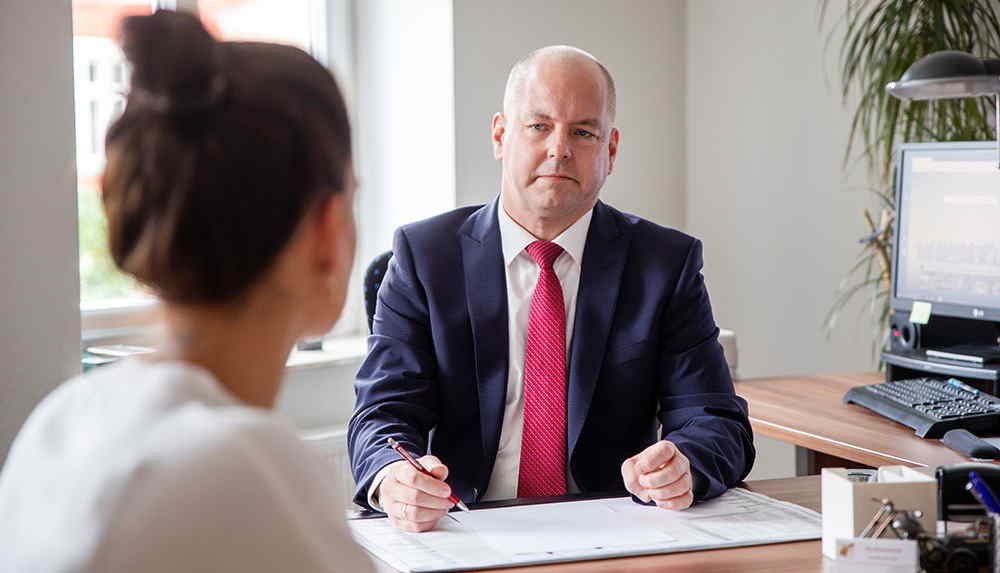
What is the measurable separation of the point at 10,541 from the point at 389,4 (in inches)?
123

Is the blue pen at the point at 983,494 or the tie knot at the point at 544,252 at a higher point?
the tie knot at the point at 544,252

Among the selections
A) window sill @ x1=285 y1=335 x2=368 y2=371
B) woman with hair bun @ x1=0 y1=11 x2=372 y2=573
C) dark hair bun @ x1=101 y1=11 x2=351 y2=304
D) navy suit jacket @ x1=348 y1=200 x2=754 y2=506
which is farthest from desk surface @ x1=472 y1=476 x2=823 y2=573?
window sill @ x1=285 y1=335 x2=368 y2=371

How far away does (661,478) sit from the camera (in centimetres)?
166

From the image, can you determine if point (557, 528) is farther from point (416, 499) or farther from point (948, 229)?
point (948, 229)

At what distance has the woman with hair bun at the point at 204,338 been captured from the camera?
2.27 ft

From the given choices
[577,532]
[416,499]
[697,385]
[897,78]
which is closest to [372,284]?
[697,385]

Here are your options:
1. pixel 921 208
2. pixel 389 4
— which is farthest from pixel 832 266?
pixel 389 4

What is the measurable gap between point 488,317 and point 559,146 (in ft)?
1.14

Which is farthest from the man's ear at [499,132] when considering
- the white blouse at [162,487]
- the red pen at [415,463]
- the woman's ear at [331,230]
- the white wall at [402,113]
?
the white blouse at [162,487]

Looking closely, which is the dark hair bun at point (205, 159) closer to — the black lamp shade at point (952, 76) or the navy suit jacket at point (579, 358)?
the navy suit jacket at point (579, 358)

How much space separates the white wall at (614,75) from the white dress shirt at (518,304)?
139 centimetres

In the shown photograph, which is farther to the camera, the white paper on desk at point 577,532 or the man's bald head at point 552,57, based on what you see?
the man's bald head at point 552,57

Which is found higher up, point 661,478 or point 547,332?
point 547,332

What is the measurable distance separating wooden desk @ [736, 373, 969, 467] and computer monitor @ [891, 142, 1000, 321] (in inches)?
11.5
